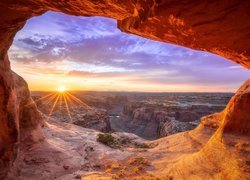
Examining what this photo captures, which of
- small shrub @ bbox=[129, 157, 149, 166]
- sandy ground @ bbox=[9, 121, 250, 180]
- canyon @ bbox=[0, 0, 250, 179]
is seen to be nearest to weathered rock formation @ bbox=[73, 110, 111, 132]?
canyon @ bbox=[0, 0, 250, 179]

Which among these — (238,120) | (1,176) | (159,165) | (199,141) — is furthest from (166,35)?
(199,141)

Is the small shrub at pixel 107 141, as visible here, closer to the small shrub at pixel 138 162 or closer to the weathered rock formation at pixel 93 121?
the small shrub at pixel 138 162

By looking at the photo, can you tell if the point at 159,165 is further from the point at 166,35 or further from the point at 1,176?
the point at 166,35

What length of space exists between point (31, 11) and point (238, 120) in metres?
10.2

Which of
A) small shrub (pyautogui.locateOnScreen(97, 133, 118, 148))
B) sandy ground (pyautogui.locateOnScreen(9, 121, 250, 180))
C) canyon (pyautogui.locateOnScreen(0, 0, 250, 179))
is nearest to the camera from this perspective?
canyon (pyautogui.locateOnScreen(0, 0, 250, 179))

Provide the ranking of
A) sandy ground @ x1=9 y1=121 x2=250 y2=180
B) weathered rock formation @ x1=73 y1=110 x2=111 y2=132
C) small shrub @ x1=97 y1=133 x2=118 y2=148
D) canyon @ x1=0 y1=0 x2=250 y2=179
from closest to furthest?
1. canyon @ x1=0 y1=0 x2=250 y2=179
2. sandy ground @ x1=9 y1=121 x2=250 y2=180
3. small shrub @ x1=97 y1=133 x2=118 y2=148
4. weathered rock formation @ x1=73 y1=110 x2=111 y2=132

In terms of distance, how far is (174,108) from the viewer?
5381 cm

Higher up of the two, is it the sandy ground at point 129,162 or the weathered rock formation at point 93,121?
the sandy ground at point 129,162

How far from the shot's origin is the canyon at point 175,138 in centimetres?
414

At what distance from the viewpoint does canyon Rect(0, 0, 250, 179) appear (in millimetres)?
4141

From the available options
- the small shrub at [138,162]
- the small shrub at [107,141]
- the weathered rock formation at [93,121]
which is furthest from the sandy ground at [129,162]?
the weathered rock formation at [93,121]

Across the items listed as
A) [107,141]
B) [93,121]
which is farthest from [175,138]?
[93,121]

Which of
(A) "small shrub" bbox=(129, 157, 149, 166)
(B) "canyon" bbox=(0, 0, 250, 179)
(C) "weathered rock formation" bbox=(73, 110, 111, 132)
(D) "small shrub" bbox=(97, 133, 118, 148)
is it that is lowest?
(C) "weathered rock formation" bbox=(73, 110, 111, 132)

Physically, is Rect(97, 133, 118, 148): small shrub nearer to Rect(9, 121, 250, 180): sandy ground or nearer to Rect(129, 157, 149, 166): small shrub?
Rect(9, 121, 250, 180): sandy ground
